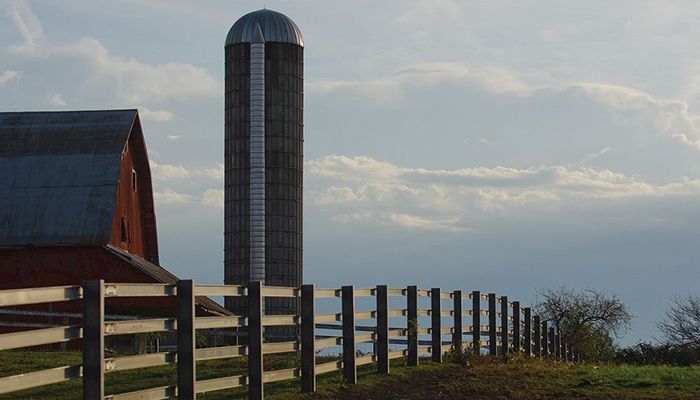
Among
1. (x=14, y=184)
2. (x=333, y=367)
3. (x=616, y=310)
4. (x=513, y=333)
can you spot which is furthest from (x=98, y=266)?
(x=616, y=310)

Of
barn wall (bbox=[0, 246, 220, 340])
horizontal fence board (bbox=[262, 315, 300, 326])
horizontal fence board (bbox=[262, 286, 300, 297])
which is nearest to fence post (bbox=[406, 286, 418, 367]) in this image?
horizontal fence board (bbox=[262, 315, 300, 326])

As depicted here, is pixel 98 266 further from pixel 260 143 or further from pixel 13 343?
pixel 13 343

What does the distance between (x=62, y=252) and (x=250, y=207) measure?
51.5 feet

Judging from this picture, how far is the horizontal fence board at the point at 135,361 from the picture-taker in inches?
491

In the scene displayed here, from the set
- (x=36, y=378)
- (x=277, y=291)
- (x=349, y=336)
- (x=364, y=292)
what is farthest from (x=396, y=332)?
(x=36, y=378)

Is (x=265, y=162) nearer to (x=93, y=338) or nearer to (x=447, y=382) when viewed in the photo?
(x=447, y=382)

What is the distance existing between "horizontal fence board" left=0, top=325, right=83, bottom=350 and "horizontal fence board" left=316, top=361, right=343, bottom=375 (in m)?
6.62

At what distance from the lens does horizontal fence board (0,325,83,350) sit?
10461 mm

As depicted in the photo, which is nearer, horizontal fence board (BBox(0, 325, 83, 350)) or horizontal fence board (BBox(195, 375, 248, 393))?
horizontal fence board (BBox(0, 325, 83, 350))

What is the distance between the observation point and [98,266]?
3841 centimetres

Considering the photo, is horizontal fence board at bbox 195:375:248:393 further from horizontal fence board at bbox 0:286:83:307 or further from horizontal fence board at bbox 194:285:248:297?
horizontal fence board at bbox 0:286:83:307

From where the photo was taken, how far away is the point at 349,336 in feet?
62.0

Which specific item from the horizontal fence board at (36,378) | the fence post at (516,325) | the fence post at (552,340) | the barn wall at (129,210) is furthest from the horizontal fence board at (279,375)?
the fence post at (552,340)

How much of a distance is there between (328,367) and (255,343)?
11.4 feet
